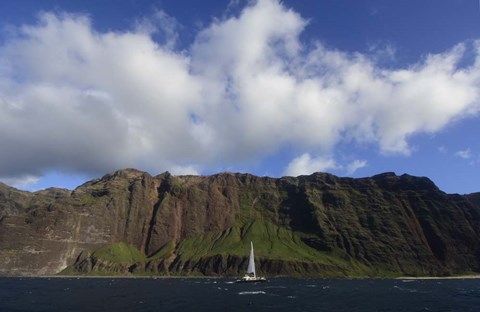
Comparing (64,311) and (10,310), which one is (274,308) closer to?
(64,311)

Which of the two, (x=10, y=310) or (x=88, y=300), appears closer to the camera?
(x=10, y=310)

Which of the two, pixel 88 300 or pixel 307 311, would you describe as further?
pixel 88 300

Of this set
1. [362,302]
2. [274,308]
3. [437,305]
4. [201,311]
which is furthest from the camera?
[362,302]

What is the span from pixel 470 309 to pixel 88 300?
9400 centimetres

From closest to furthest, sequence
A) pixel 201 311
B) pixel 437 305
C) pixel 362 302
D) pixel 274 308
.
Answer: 1. pixel 201 311
2. pixel 274 308
3. pixel 437 305
4. pixel 362 302

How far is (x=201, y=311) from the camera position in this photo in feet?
328

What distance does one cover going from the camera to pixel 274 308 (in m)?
107

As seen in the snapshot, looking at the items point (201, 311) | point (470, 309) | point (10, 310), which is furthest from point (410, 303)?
point (10, 310)

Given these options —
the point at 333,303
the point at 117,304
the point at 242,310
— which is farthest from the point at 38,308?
the point at 333,303

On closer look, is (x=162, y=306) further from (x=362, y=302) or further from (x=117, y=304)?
(x=362, y=302)

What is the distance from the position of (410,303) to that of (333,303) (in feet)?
64.6

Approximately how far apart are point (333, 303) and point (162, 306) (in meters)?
43.5

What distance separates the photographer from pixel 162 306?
110 metres

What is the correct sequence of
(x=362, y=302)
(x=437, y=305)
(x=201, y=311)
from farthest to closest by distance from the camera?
(x=362, y=302)
(x=437, y=305)
(x=201, y=311)
